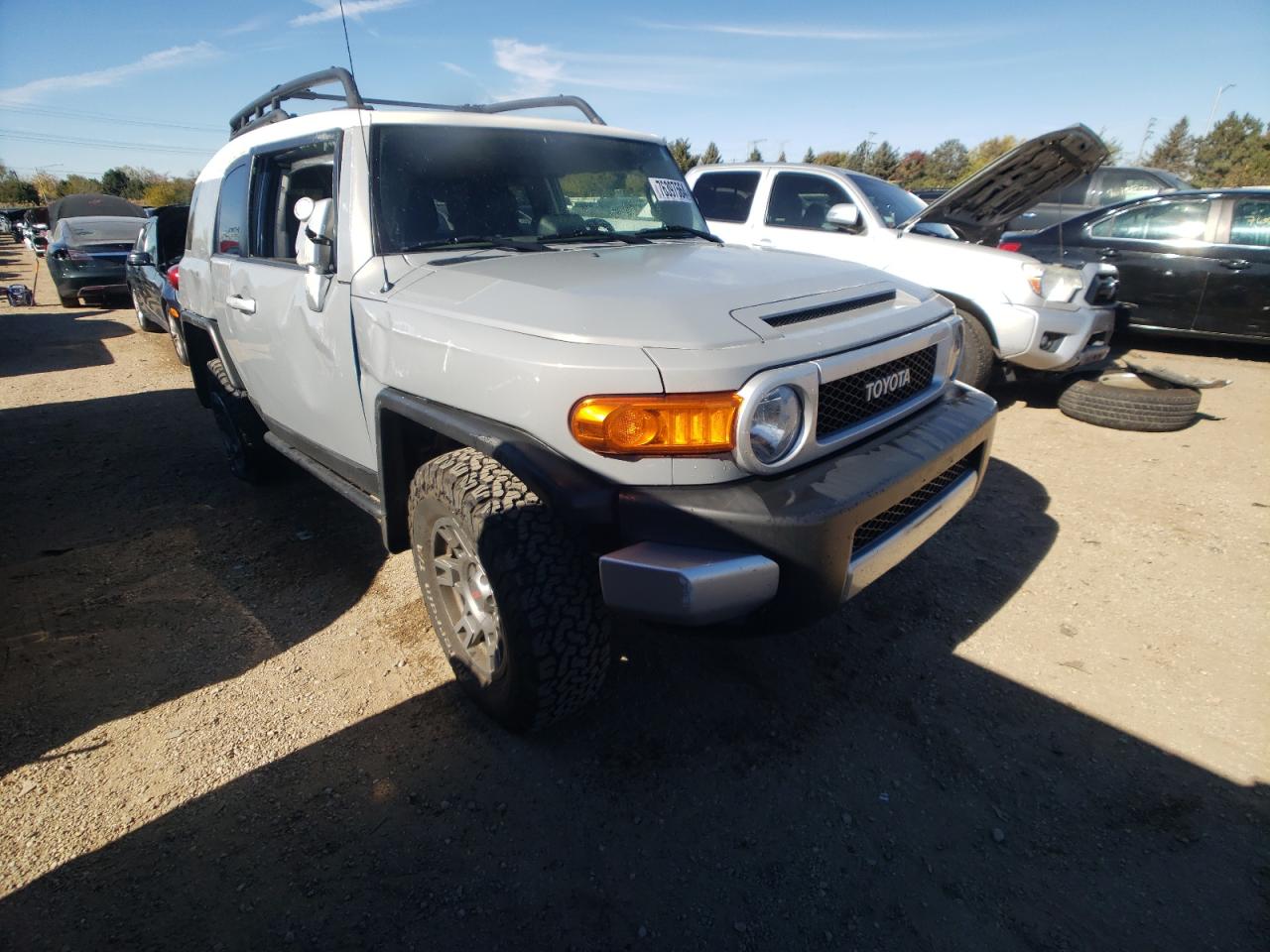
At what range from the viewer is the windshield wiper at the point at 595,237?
9.19 ft

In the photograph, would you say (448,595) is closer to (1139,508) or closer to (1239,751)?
(1239,751)

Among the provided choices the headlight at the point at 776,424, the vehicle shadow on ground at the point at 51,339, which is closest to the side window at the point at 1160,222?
the headlight at the point at 776,424

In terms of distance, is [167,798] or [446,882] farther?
[167,798]

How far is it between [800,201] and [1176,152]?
6284 cm

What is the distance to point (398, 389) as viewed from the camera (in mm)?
2271

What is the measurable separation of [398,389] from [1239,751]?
2.96 meters

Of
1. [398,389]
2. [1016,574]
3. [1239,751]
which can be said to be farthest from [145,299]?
[1239,751]

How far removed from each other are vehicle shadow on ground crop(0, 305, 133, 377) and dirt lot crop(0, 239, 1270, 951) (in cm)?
545

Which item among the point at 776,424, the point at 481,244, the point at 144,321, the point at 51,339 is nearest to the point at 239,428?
the point at 481,244

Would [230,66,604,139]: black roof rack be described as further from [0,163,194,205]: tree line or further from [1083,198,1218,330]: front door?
[0,163,194,205]: tree line

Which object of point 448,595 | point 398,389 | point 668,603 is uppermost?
point 398,389

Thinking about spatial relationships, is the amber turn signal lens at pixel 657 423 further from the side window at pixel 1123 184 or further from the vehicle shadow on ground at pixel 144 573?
the side window at pixel 1123 184

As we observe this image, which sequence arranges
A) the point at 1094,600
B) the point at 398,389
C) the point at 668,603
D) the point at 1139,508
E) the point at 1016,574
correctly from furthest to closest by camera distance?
the point at 1139,508, the point at 1016,574, the point at 1094,600, the point at 398,389, the point at 668,603

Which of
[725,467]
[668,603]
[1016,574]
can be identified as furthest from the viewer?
[1016,574]
